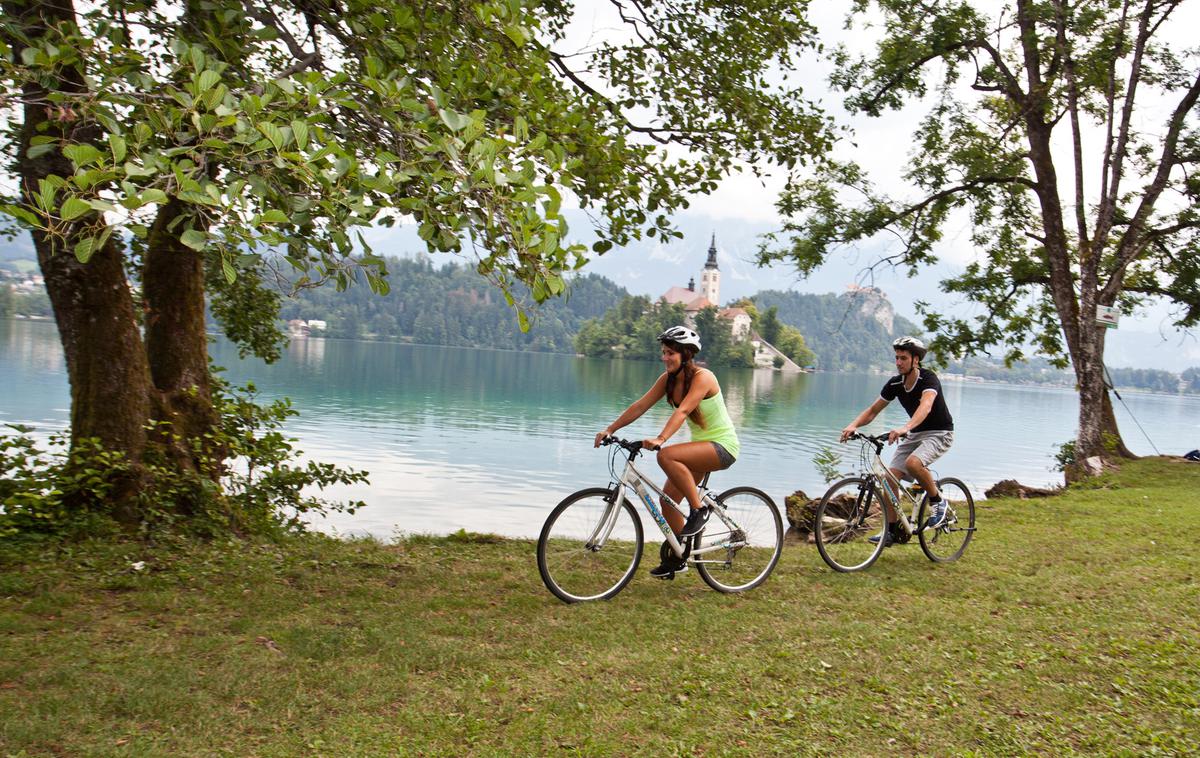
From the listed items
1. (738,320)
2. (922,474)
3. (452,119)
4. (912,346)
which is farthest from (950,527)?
(738,320)

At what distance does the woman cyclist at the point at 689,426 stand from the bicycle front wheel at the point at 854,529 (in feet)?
5.29

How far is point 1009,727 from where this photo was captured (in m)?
4.43

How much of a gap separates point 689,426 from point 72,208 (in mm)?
4265

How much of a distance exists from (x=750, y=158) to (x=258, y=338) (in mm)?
6497

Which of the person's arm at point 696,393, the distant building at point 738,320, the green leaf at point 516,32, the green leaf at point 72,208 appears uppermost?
the distant building at point 738,320

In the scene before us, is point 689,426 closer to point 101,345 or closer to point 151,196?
point 151,196

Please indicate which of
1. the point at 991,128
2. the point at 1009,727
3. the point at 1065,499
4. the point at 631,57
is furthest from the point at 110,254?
the point at 991,128

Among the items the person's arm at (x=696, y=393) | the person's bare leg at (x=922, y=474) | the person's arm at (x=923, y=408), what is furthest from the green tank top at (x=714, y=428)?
the person's bare leg at (x=922, y=474)

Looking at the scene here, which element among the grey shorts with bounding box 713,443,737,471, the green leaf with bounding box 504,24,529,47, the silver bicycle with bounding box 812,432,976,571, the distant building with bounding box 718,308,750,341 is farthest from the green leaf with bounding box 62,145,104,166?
the distant building with bounding box 718,308,750,341

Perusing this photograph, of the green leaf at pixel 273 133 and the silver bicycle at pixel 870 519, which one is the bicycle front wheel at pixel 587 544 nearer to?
the silver bicycle at pixel 870 519

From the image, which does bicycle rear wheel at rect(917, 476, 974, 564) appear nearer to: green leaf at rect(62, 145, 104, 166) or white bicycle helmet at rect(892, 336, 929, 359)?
white bicycle helmet at rect(892, 336, 929, 359)

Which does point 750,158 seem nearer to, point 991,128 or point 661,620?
point 661,620

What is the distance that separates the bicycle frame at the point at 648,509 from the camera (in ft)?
20.8

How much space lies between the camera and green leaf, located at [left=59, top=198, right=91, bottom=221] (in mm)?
3258
